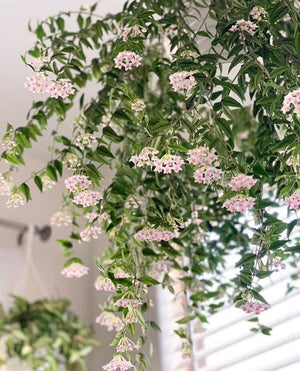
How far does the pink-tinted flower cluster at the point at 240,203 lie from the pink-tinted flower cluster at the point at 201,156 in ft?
0.25

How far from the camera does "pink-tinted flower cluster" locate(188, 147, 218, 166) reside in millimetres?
1127

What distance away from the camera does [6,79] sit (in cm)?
214

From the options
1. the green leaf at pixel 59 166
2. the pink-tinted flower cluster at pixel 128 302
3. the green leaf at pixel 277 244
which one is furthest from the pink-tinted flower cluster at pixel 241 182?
the green leaf at pixel 59 166

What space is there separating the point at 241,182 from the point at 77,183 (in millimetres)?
336

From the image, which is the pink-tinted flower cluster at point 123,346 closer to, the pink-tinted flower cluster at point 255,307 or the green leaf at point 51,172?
the pink-tinted flower cluster at point 255,307

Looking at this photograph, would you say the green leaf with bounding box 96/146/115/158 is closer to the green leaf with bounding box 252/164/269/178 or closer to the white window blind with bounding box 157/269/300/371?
the green leaf with bounding box 252/164/269/178

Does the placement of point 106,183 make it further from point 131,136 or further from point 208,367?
point 208,367

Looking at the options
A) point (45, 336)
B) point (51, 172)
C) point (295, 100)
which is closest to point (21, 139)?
point (51, 172)

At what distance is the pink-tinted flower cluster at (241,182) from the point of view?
110 centimetres

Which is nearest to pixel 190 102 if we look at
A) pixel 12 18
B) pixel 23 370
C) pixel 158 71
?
pixel 158 71

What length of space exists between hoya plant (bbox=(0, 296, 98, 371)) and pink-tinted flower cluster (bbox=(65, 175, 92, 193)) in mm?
1057

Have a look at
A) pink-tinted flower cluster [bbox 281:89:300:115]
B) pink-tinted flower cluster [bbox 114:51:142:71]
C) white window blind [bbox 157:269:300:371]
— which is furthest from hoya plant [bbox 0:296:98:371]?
pink-tinted flower cluster [bbox 281:89:300:115]

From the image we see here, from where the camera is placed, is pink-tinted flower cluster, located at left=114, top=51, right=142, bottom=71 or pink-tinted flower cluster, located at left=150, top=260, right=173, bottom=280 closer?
pink-tinted flower cluster, located at left=114, top=51, right=142, bottom=71

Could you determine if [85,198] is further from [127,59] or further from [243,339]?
[243,339]
